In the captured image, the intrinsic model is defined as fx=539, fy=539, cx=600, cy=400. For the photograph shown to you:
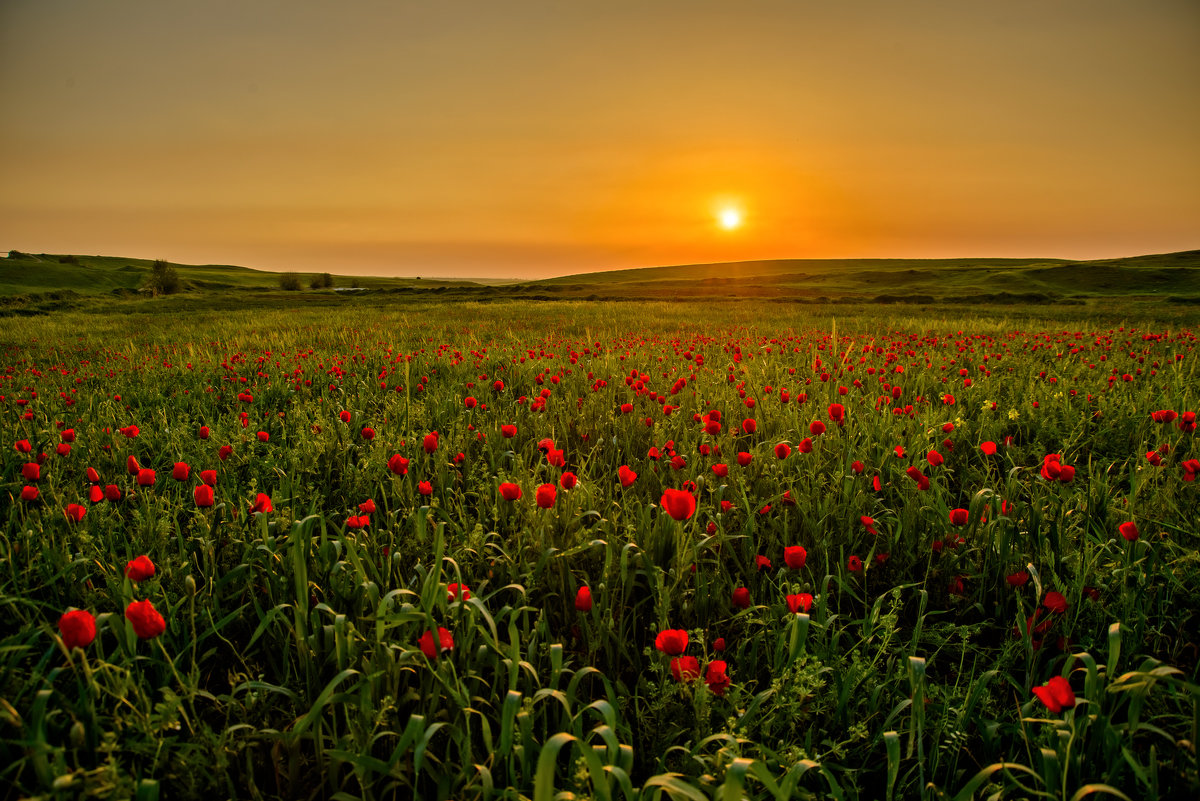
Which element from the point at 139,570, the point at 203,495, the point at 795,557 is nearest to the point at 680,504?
the point at 795,557

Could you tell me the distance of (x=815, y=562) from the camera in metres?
2.10

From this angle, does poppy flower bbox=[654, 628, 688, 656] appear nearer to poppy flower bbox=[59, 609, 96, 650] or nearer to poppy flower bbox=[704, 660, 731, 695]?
poppy flower bbox=[704, 660, 731, 695]

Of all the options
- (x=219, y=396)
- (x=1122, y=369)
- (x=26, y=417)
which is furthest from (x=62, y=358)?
(x=1122, y=369)

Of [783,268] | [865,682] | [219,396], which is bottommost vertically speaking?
[865,682]

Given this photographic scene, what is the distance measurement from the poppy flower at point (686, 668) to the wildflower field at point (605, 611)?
0.01 metres

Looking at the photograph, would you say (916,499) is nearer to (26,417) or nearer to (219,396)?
(26,417)

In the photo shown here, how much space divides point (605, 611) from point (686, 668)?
1.46 feet

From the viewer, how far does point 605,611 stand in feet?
5.49

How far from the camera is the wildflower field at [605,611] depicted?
1159 millimetres

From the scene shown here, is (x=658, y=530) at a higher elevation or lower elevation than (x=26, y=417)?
lower

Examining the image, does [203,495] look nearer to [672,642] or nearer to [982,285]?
[672,642]

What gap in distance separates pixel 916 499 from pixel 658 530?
1238mm

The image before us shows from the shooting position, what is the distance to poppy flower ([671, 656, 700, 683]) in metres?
1.26

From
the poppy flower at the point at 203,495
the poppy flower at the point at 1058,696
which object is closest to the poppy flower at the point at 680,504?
the poppy flower at the point at 1058,696
